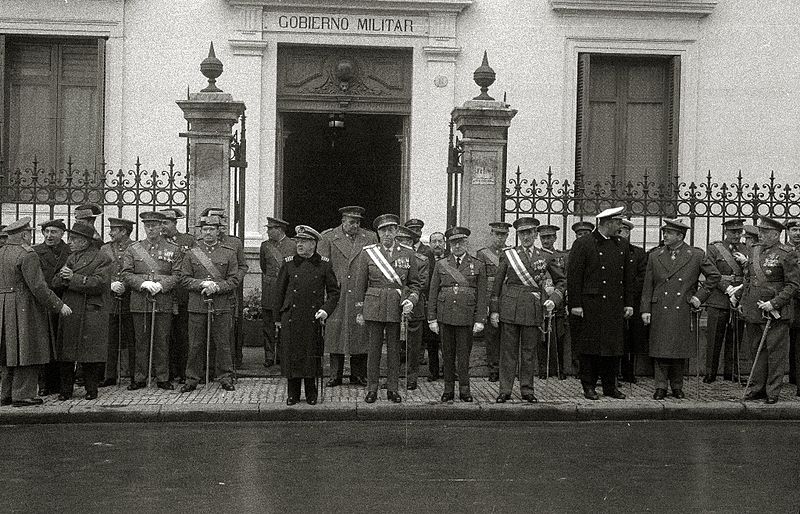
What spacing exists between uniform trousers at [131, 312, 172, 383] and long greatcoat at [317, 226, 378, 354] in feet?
5.93

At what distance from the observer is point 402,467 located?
846cm

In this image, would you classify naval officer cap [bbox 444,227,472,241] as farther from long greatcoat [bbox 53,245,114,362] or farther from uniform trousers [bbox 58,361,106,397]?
uniform trousers [bbox 58,361,106,397]

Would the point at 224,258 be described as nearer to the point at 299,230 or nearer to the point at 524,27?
the point at 299,230

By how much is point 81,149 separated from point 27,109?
988mm

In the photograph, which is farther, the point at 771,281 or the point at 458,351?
the point at 771,281

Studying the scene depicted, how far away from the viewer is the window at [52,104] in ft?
56.4

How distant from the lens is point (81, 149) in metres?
17.4

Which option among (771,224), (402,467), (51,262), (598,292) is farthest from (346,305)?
(402,467)

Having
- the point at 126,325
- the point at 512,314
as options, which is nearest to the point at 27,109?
the point at 126,325

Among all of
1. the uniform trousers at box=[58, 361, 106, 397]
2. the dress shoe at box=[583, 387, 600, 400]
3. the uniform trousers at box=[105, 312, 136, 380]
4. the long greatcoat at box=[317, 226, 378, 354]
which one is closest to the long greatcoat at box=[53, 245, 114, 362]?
the uniform trousers at box=[58, 361, 106, 397]

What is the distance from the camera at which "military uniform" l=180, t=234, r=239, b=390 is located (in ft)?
40.0

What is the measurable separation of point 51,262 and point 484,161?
5.18m

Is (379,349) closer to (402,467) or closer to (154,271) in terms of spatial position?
(154,271)

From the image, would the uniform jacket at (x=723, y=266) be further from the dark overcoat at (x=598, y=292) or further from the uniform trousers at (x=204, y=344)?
the uniform trousers at (x=204, y=344)
